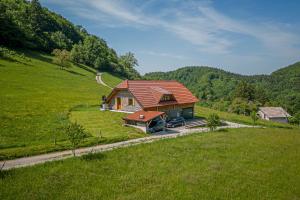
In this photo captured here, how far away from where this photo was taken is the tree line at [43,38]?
82.5 m

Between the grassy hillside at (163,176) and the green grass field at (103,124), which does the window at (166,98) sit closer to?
the green grass field at (103,124)

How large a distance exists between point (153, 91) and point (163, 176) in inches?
994

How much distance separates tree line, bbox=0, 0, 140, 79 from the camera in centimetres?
8251

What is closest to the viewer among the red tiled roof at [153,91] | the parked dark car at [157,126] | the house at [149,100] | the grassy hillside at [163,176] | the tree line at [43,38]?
the grassy hillside at [163,176]

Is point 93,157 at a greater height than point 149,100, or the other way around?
point 149,100

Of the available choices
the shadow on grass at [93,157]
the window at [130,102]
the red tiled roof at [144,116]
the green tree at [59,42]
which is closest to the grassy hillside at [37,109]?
the red tiled roof at [144,116]

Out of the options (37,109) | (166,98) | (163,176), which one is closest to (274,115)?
(166,98)

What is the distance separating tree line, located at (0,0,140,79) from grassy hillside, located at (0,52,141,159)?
52.2 feet

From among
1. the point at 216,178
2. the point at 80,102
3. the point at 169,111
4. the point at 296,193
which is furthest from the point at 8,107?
the point at 296,193

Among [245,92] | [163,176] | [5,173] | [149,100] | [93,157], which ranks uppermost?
[245,92]

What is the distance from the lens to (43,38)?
10394 cm

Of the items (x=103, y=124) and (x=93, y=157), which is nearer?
(x=93, y=157)

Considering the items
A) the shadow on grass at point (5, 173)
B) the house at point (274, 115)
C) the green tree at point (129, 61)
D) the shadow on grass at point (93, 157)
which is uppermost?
the green tree at point (129, 61)

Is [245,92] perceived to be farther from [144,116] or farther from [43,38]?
[144,116]
